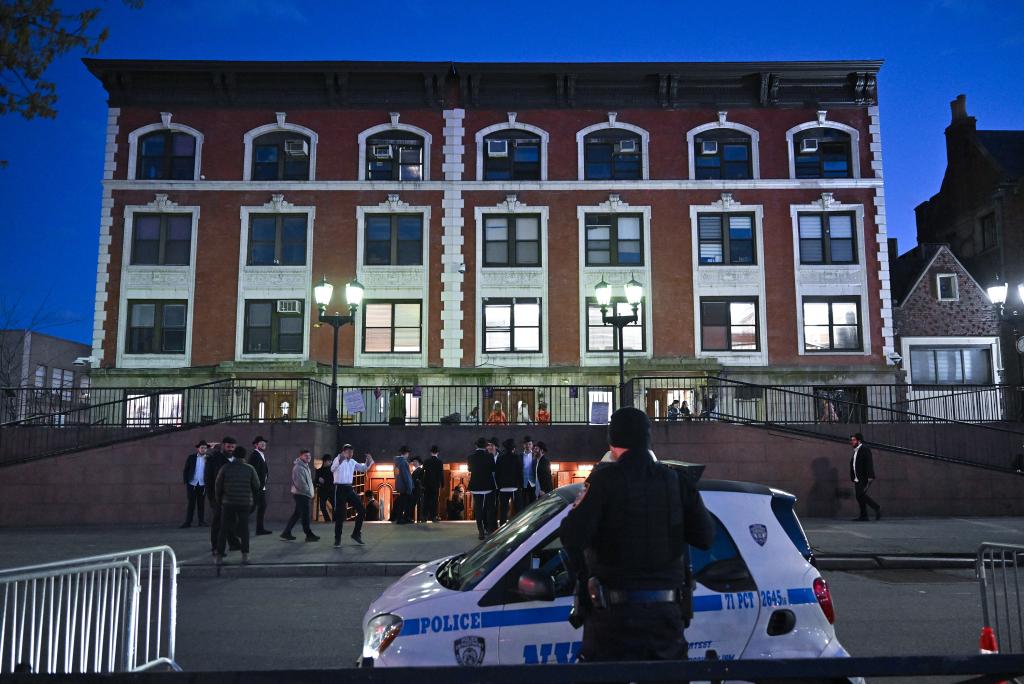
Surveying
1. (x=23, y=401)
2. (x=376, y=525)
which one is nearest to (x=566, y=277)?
(x=376, y=525)

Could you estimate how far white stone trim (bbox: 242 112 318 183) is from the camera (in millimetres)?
28859

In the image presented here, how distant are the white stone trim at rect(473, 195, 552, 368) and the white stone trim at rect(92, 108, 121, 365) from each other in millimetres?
13061

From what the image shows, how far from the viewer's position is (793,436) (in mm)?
20500

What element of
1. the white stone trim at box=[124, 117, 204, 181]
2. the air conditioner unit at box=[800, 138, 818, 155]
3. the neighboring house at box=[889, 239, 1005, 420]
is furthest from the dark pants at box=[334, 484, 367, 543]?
the neighboring house at box=[889, 239, 1005, 420]

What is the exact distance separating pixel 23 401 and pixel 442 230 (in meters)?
14.0

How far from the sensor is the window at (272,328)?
28.0 meters

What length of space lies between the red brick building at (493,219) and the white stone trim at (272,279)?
77mm

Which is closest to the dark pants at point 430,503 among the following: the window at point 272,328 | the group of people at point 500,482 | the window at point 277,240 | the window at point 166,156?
the group of people at point 500,482

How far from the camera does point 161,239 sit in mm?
28562

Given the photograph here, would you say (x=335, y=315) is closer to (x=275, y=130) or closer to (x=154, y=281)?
(x=154, y=281)

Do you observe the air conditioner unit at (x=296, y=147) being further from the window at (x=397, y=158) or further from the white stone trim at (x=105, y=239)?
the white stone trim at (x=105, y=239)

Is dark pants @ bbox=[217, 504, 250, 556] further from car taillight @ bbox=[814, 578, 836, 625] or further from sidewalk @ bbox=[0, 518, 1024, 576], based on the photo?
car taillight @ bbox=[814, 578, 836, 625]

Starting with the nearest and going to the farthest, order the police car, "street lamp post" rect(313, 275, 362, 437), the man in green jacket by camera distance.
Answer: the police car → the man in green jacket → "street lamp post" rect(313, 275, 362, 437)

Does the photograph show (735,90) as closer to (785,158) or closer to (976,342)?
(785,158)
